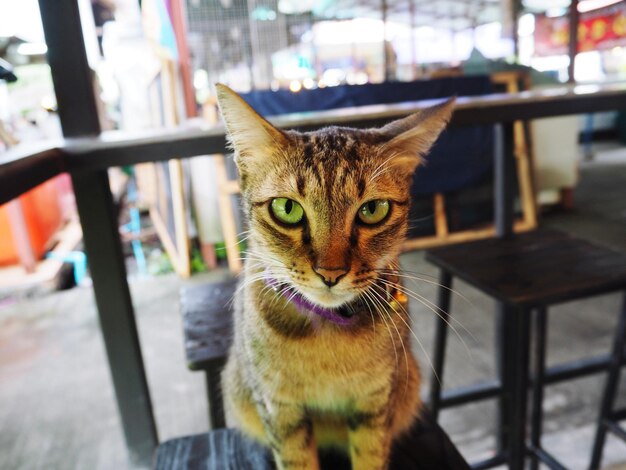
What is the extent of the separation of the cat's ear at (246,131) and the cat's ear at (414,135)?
18 centimetres

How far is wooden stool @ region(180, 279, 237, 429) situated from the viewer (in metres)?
1.12

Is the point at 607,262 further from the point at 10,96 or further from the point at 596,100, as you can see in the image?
the point at 10,96

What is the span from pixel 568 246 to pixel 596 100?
0.42 meters

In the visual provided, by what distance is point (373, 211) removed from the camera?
0.81 m

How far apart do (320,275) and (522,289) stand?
2.24ft

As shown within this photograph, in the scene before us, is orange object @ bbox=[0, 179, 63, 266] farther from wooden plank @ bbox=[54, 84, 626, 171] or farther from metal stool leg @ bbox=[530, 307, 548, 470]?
metal stool leg @ bbox=[530, 307, 548, 470]

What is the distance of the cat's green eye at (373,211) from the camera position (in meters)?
0.80

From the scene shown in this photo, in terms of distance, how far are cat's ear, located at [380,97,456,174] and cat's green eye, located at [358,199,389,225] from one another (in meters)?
0.07

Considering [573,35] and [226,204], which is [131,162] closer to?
[573,35]

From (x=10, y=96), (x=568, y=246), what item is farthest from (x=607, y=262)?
(x=10, y=96)

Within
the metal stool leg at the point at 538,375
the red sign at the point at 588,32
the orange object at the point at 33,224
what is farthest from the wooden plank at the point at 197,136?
the red sign at the point at 588,32

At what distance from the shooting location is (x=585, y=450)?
1.80 meters

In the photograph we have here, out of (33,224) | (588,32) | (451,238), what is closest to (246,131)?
(451,238)

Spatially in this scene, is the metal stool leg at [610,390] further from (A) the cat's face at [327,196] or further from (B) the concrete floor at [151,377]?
(A) the cat's face at [327,196]
